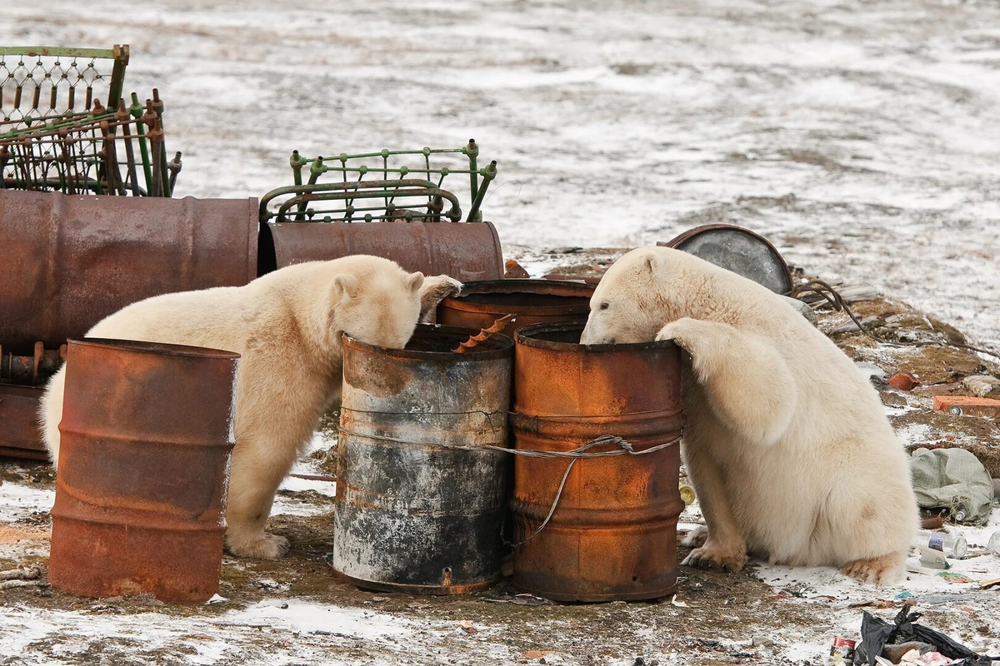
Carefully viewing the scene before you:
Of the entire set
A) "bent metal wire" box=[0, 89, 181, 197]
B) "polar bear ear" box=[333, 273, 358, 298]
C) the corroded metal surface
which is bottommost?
"polar bear ear" box=[333, 273, 358, 298]

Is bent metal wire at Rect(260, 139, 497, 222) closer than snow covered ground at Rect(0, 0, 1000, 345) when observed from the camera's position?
Yes

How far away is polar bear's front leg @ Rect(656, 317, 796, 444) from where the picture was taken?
5.10 m

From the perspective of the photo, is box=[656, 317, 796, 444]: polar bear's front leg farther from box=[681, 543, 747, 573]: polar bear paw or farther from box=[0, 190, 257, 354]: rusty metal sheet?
box=[0, 190, 257, 354]: rusty metal sheet

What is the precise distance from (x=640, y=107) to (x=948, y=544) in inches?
644

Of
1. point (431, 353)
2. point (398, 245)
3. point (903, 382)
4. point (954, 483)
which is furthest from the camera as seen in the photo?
point (903, 382)

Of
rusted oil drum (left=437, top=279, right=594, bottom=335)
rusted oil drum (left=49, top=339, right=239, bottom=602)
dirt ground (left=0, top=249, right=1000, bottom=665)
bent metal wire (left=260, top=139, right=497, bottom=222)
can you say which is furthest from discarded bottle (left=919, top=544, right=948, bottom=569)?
bent metal wire (left=260, top=139, right=497, bottom=222)

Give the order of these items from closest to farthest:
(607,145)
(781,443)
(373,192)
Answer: (781,443)
(373,192)
(607,145)

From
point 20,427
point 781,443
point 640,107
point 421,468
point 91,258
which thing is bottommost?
point 20,427

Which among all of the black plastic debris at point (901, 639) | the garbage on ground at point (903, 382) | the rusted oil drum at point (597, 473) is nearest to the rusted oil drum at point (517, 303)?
the rusted oil drum at point (597, 473)

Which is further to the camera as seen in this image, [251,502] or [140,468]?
[251,502]

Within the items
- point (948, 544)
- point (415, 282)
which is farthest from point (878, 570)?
point (415, 282)

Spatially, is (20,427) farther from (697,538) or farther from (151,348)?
(697,538)

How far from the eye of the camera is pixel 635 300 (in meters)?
5.48

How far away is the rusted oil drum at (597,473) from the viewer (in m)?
5.06
